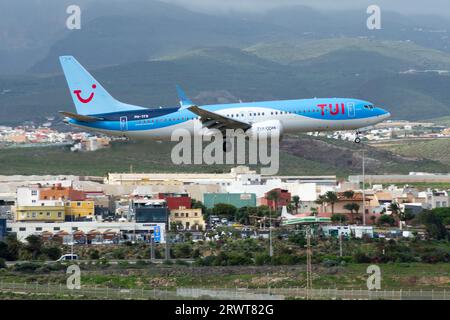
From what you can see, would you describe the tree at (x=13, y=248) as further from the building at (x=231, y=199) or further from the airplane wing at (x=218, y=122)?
the building at (x=231, y=199)

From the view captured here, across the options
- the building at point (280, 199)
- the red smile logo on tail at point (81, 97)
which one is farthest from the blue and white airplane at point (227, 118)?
the building at point (280, 199)

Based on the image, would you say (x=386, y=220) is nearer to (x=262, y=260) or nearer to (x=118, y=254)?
(x=118, y=254)

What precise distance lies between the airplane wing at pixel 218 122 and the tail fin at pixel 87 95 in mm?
4511

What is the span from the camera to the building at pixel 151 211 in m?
109

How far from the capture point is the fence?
6669cm

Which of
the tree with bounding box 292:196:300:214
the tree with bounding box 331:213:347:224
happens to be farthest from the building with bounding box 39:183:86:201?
the tree with bounding box 331:213:347:224

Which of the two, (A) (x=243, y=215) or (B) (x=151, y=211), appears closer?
(B) (x=151, y=211)

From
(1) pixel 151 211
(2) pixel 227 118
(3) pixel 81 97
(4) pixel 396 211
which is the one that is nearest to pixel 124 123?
(3) pixel 81 97

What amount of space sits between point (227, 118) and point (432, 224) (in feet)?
71.5

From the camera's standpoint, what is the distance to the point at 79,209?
11469cm

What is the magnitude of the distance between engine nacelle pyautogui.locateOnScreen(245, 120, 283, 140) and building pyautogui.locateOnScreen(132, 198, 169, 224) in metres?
24.0

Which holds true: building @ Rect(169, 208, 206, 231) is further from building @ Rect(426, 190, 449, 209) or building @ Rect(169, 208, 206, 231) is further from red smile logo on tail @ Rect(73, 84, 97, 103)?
red smile logo on tail @ Rect(73, 84, 97, 103)

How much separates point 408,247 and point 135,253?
16.7m
